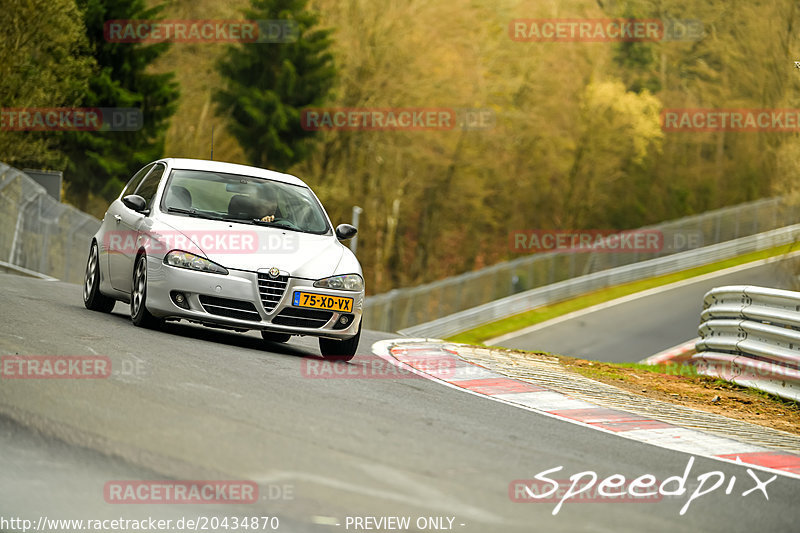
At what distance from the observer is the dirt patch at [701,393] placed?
10398mm

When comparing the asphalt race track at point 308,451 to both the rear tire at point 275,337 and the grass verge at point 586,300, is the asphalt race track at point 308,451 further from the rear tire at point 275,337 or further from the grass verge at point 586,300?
the grass verge at point 586,300

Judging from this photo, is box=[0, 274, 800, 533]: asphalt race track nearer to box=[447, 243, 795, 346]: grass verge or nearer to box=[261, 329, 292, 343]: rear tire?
box=[261, 329, 292, 343]: rear tire

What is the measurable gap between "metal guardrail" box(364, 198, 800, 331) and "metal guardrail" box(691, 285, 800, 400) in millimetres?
22333

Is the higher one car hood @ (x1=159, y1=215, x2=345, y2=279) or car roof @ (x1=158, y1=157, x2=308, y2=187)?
car roof @ (x1=158, y1=157, x2=308, y2=187)

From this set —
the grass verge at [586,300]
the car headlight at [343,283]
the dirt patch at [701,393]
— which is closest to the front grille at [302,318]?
the car headlight at [343,283]

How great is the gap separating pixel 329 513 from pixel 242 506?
0.40 m

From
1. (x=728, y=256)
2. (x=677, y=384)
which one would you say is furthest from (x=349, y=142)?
(x=677, y=384)

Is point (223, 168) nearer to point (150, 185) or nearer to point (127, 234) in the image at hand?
point (150, 185)

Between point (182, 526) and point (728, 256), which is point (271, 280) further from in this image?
point (728, 256)

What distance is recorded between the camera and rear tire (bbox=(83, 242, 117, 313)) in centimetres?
1197

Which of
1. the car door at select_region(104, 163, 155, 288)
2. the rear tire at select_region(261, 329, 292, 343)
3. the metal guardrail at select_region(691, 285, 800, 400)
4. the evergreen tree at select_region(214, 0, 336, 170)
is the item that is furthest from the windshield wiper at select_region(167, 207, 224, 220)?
the evergreen tree at select_region(214, 0, 336, 170)

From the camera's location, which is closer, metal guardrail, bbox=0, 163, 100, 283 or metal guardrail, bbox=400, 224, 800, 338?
metal guardrail, bbox=0, 163, 100, 283

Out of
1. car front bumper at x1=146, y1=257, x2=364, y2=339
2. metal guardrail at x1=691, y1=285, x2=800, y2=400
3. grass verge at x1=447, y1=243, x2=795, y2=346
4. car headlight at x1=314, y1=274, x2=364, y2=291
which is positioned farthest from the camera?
grass verge at x1=447, y1=243, x2=795, y2=346

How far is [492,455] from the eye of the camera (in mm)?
6434
